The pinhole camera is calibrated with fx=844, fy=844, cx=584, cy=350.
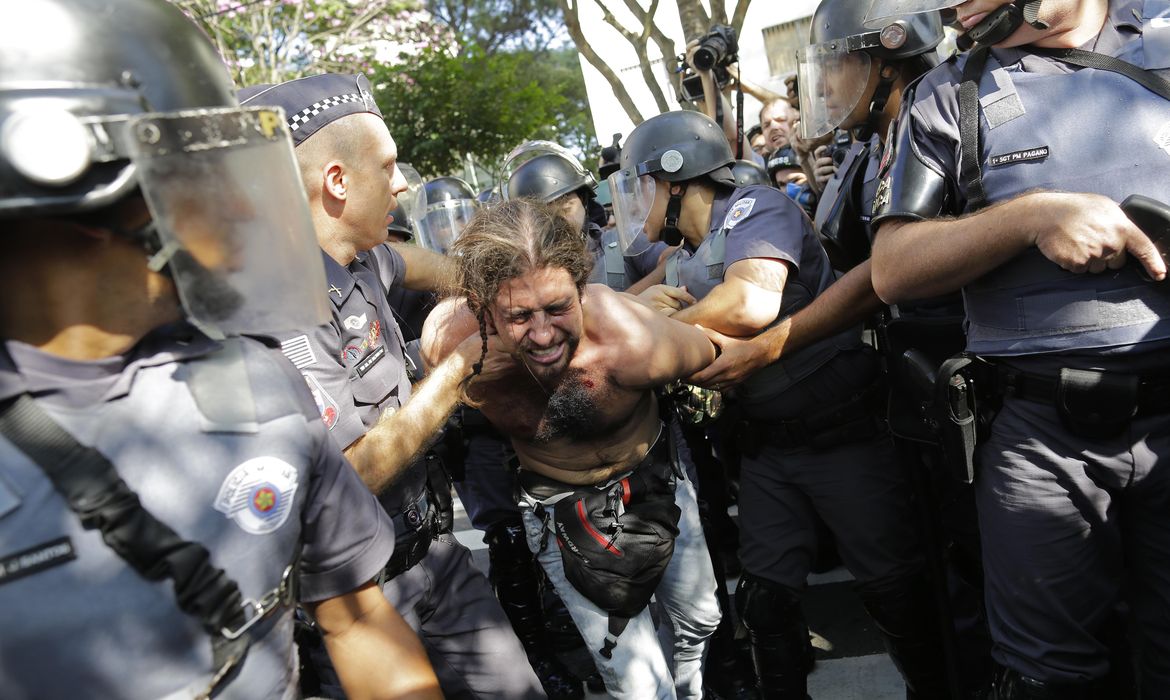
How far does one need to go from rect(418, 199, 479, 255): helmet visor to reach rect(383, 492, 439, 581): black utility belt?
12.4ft

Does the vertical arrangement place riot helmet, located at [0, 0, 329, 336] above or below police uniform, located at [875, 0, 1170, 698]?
above

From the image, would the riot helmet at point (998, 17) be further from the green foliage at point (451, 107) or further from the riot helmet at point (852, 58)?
the green foliage at point (451, 107)

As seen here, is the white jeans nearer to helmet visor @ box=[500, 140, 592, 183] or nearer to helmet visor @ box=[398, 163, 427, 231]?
helmet visor @ box=[500, 140, 592, 183]

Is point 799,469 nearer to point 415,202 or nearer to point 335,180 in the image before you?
point 335,180

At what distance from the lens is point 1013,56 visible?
2.12 metres

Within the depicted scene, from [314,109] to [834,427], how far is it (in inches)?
81.0

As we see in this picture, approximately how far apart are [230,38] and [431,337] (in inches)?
448

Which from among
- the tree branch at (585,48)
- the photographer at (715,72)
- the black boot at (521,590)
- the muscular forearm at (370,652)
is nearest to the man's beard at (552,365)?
the muscular forearm at (370,652)

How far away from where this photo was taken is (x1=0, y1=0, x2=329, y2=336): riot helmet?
3.25 ft

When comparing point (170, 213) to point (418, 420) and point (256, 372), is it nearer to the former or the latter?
point (256, 372)

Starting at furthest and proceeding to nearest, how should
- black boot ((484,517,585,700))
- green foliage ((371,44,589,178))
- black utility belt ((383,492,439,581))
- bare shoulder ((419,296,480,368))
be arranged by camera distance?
green foliage ((371,44,589,178))
black boot ((484,517,585,700))
bare shoulder ((419,296,480,368))
black utility belt ((383,492,439,581))

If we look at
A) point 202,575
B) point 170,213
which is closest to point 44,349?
point 170,213

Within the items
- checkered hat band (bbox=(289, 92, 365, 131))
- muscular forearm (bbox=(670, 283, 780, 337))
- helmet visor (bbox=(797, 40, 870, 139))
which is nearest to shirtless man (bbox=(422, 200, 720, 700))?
muscular forearm (bbox=(670, 283, 780, 337))

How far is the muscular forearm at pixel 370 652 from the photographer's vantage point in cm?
153
